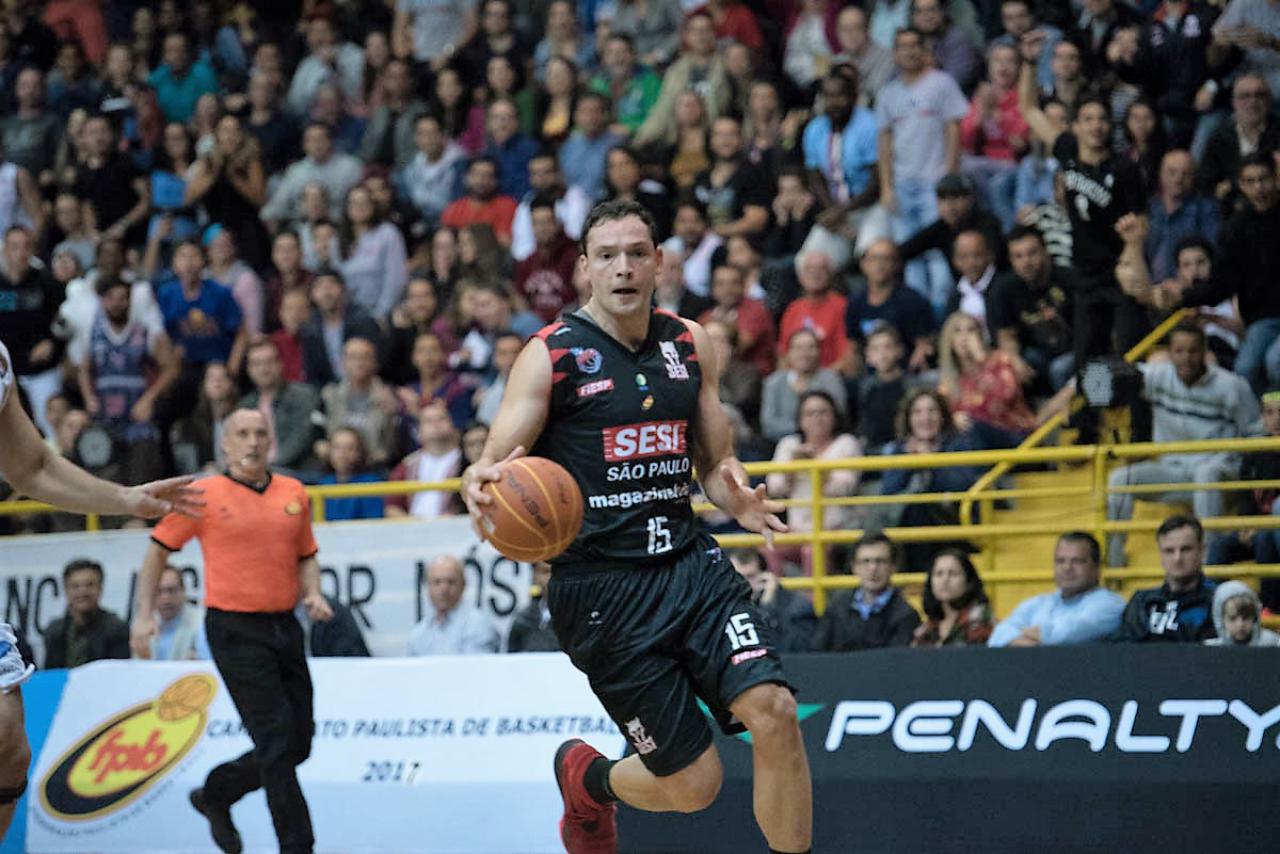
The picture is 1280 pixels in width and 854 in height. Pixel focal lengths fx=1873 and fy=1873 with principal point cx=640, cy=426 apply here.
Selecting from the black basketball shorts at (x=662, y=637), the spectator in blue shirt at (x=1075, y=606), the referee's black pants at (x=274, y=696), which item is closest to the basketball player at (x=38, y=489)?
the black basketball shorts at (x=662, y=637)

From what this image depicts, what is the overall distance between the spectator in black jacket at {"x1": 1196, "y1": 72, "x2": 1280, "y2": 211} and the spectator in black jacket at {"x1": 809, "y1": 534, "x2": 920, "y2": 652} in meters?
4.04

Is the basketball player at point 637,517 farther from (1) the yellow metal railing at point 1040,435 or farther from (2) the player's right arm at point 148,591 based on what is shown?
(1) the yellow metal railing at point 1040,435

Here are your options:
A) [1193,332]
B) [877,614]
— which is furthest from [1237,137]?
[877,614]

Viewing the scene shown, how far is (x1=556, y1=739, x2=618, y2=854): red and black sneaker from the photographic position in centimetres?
790

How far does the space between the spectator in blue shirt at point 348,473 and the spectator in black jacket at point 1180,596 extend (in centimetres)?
607

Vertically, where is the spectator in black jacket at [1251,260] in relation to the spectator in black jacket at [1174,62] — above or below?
below

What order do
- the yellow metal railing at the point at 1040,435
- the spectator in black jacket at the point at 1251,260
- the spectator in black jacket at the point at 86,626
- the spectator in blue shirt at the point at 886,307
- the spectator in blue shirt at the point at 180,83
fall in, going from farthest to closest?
the spectator in blue shirt at the point at 180,83 → the spectator in blue shirt at the point at 886,307 → the spectator in black jacket at the point at 86,626 → the spectator in black jacket at the point at 1251,260 → the yellow metal railing at the point at 1040,435

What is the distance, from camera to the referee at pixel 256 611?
973 cm

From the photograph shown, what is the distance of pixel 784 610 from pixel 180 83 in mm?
10952

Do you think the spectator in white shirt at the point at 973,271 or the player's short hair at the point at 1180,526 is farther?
the spectator in white shirt at the point at 973,271

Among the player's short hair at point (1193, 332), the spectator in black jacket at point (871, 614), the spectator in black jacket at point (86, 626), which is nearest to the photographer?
the spectator in black jacket at point (871, 614)

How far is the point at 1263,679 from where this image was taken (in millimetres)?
9141

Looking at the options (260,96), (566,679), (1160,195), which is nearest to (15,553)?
(566,679)

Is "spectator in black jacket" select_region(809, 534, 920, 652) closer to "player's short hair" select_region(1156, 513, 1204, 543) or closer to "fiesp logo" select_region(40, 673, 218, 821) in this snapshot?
"player's short hair" select_region(1156, 513, 1204, 543)
